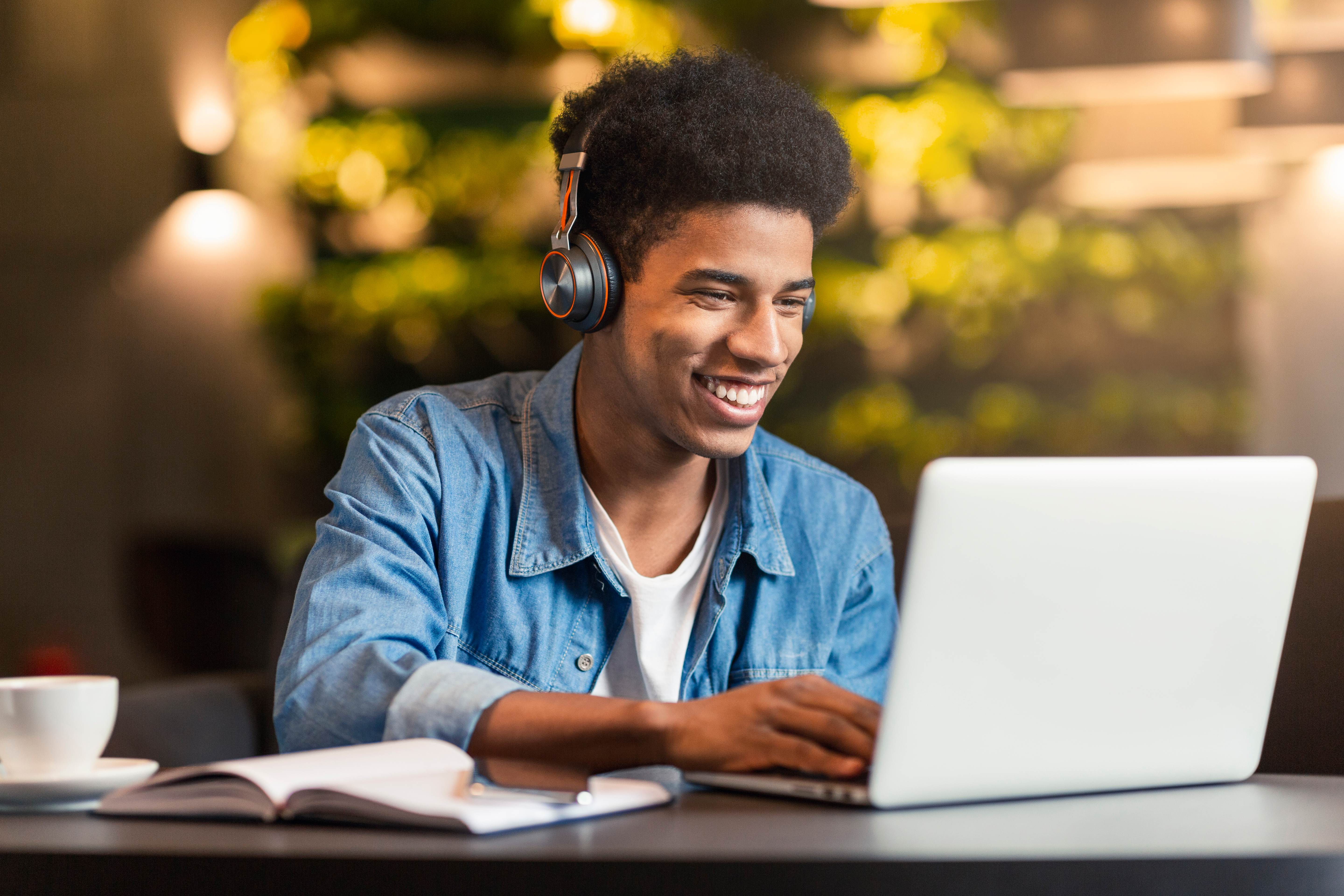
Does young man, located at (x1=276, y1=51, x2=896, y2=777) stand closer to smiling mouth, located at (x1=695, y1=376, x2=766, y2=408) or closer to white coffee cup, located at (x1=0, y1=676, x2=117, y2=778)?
smiling mouth, located at (x1=695, y1=376, x2=766, y2=408)

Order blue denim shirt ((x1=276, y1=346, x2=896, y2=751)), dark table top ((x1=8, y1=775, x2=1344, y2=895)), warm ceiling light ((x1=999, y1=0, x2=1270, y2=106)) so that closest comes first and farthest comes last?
dark table top ((x1=8, y1=775, x2=1344, y2=895)), blue denim shirt ((x1=276, y1=346, x2=896, y2=751)), warm ceiling light ((x1=999, y1=0, x2=1270, y2=106))

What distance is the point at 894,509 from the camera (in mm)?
3332

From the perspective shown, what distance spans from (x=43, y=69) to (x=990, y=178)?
8.06ft

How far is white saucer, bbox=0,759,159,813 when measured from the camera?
843 mm

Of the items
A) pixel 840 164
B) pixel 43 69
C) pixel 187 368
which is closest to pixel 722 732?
pixel 840 164

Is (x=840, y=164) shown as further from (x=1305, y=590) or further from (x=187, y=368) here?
(x=187, y=368)

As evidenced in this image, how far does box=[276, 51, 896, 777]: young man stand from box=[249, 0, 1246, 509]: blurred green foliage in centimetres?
185

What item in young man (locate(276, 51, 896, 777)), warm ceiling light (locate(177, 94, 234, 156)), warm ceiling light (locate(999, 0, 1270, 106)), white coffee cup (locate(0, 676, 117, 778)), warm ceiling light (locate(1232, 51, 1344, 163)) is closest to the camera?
white coffee cup (locate(0, 676, 117, 778))

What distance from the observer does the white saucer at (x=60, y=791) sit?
843 mm

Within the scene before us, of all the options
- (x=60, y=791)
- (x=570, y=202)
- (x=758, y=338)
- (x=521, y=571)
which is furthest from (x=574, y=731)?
(x=570, y=202)

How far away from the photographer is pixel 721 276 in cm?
132

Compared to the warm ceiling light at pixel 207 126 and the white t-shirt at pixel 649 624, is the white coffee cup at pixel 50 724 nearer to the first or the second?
the white t-shirt at pixel 649 624

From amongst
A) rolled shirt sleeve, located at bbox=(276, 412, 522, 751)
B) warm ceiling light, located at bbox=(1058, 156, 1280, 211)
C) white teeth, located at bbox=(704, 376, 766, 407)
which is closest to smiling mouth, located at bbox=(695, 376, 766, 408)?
white teeth, located at bbox=(704, 376, 766, 407)

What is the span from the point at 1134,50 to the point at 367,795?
268 centimetres
